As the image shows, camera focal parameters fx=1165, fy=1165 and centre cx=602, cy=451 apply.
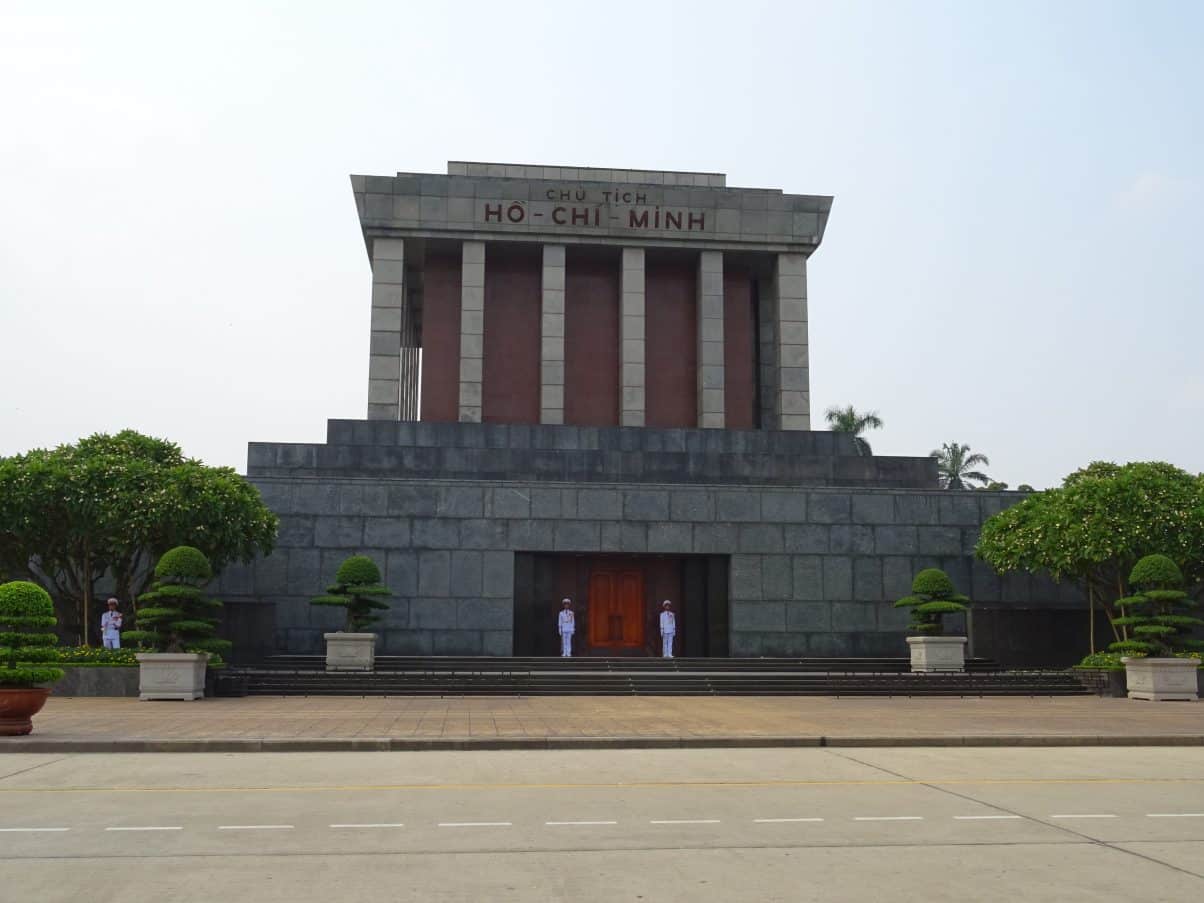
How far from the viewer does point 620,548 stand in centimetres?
3222

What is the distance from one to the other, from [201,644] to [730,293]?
23.9 metres

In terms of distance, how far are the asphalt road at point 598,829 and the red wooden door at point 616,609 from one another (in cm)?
1851

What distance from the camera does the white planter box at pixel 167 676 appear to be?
24094 mm

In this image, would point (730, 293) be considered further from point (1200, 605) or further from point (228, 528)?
point (228, 528)

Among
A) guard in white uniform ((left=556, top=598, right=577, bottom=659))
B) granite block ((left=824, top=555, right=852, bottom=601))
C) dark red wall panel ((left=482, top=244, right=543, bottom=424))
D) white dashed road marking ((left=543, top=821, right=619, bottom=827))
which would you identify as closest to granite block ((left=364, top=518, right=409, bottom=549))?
guard in white uniform ((left=556, top=598, right=577, bottom=659))

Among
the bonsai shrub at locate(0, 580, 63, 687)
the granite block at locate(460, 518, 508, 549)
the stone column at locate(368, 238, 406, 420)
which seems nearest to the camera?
the bonsai shrub at locate(0, 580, 63, 687)

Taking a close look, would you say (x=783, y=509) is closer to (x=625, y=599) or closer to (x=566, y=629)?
(x=625, y=599)

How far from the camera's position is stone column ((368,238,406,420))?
126 ft

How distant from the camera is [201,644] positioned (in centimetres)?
2512

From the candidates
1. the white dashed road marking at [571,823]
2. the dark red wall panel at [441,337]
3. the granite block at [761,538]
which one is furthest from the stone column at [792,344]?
the white dashed road marking at [571,823]

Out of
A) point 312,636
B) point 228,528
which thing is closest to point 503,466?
point 312,636

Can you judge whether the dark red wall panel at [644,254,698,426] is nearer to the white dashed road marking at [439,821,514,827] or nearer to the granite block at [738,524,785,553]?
the granite block at [738,524,785,553]

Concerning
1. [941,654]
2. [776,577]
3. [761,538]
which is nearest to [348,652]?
[761,538]

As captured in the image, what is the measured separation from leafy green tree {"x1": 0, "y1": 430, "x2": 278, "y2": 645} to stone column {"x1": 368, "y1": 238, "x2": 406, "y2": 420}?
975 cm
